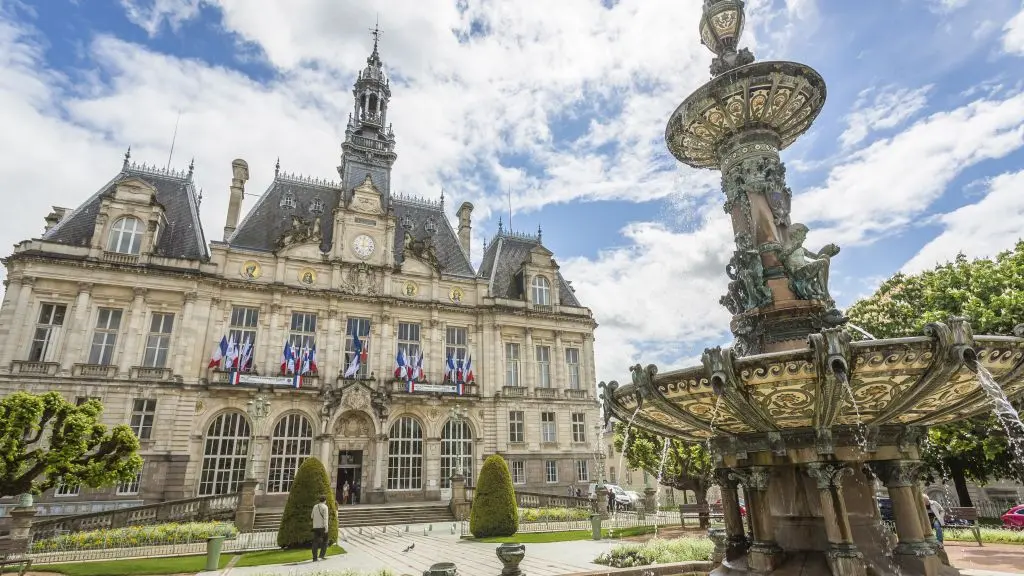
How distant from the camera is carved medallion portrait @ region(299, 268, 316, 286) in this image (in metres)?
31.0

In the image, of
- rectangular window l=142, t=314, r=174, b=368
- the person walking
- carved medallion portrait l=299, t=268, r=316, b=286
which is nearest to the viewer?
the person walking

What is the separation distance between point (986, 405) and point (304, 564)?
14.6 m

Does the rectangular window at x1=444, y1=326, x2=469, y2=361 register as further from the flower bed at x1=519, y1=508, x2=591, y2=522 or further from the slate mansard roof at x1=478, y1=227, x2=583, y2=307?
the flower bed at x1=519, y1=508, x2=591, y2=522

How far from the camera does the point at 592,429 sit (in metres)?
35.3

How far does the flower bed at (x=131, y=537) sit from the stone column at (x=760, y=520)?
62.7 feet

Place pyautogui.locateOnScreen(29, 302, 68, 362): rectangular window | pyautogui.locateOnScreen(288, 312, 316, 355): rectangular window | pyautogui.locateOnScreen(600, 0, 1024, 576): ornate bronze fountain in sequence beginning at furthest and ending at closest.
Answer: pyautogui.locateOnScreen(288, 312, 316, 355): rectangular window → pyautogui.locateOnScreen(29, 302, 68, 362): rectangular window → pyautogui.locateOnScreen(600, 0, 1024, 576): ornate bronze fountain

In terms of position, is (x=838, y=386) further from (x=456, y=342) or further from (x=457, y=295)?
(x=457, y=295)

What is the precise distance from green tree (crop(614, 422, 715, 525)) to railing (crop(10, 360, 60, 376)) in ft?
85.2

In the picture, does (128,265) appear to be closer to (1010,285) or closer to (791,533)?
(791,533)

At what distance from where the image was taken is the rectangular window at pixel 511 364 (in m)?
34.4

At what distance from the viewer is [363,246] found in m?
32.9

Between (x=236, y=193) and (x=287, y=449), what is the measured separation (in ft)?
52.8

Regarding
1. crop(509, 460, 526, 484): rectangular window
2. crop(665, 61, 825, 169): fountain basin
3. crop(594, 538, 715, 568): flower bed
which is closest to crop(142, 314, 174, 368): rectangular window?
crop(509, 460, 526, 484): rectangular window

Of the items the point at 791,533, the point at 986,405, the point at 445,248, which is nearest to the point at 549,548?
the point at 791,533
